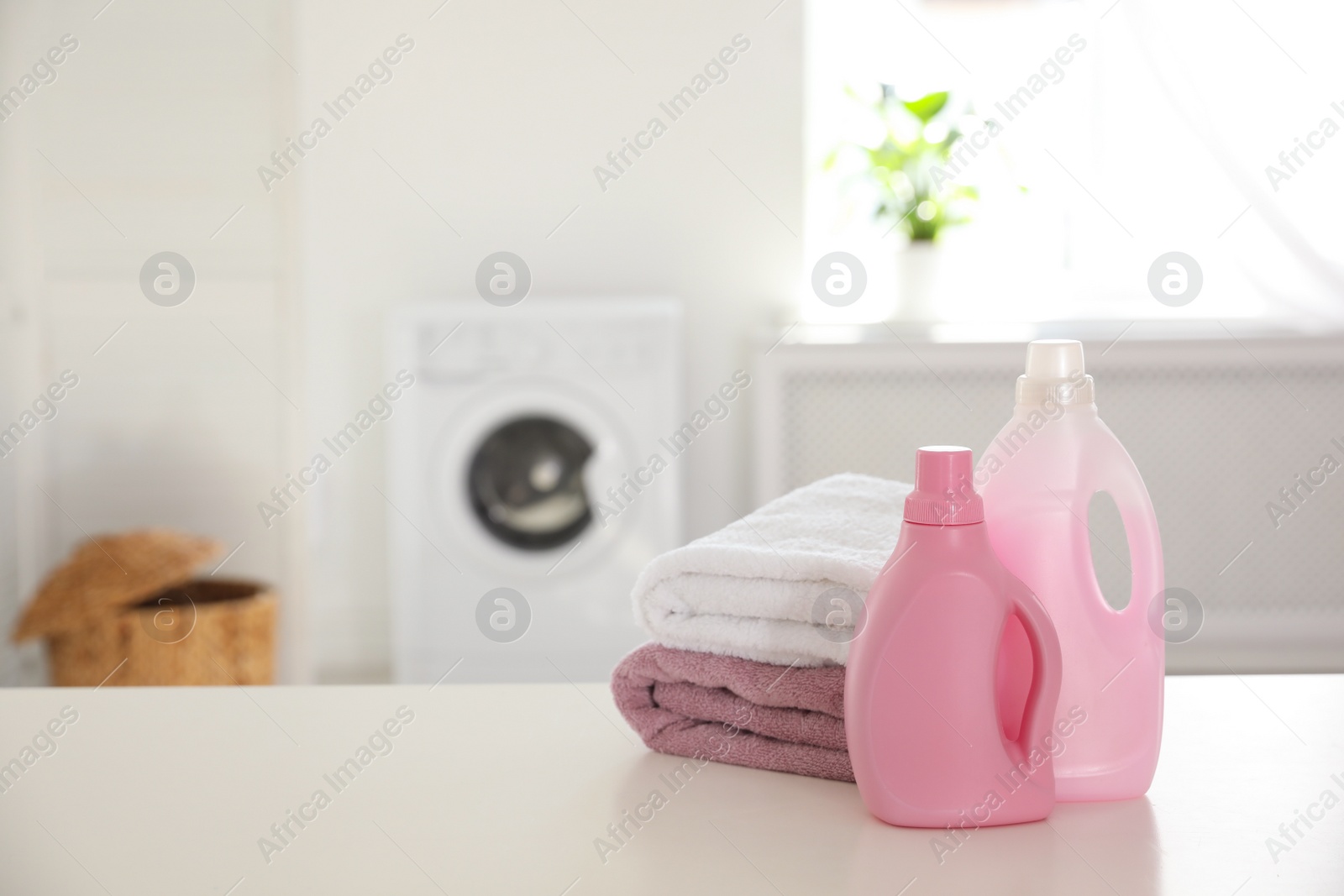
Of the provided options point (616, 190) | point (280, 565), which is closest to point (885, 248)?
point (616, 190)

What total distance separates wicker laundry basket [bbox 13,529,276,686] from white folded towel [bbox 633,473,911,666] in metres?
1.98

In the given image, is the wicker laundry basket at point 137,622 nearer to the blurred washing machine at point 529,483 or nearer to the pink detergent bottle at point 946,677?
the blurred washing machine at point 529,483

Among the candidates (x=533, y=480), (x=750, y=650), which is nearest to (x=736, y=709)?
(x=750, y=650)

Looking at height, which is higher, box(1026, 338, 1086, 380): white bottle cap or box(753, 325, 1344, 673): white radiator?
box(1026, 338, 1086, 380): white bottle cap

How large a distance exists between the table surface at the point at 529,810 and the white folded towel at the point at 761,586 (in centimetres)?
8

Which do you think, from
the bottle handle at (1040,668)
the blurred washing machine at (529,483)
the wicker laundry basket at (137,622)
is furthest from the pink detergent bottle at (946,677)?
the wicker laundry basket at (137,622)

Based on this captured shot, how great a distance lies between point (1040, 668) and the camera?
0.55 metres

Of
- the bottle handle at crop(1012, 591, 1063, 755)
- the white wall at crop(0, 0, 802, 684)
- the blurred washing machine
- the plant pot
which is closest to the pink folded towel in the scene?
the bottle handle at crop(1012, 591, 1063, 755)

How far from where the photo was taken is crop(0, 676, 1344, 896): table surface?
0.52 metres

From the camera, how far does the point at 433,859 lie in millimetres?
540

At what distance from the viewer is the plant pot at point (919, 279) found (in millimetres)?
2760

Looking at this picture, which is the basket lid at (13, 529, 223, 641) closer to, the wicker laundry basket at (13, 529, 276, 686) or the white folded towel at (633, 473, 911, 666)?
the wicker laundry basket at (13, 529, 276, 686)

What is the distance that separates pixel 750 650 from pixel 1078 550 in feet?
0.64

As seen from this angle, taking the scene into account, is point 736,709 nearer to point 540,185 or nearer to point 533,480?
point 533,480
